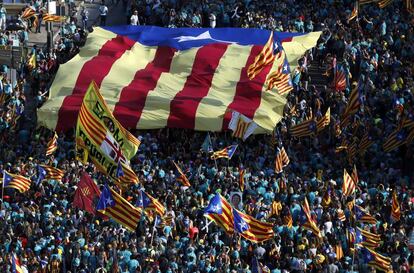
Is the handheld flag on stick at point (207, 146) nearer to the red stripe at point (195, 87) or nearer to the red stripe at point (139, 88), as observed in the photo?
the red stripe at point (195, 87)

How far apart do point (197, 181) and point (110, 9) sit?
16.8 metres

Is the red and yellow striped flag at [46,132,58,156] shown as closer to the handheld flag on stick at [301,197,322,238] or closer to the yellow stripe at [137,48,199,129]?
the yellow stripe at [137,48,199,129]

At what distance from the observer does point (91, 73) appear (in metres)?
62.1

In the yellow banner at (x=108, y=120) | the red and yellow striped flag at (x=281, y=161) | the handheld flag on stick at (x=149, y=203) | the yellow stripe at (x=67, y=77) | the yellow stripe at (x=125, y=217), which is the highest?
the yellow banner at (x=108, y=120)

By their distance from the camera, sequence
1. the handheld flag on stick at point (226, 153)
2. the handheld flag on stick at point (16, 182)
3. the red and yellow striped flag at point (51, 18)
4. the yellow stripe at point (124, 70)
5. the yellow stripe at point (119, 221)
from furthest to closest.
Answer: the red and yellow striped flag at point (51, 18) → the yellow stripe at point (124, 70) → the handheld flag on stick at point (226, 153) → the handheld flag on stick at point (16, 182) → the yellow stripe at point (119, 221)

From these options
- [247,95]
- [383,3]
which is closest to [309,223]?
[247,95]

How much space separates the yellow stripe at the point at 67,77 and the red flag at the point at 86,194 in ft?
33.5

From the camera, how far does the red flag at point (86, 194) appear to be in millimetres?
49219

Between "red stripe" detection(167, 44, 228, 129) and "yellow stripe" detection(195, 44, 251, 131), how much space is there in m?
0.17

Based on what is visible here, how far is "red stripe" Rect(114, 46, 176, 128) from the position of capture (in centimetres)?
5997

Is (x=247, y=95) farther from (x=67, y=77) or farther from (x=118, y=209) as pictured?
(x=118, y=209)

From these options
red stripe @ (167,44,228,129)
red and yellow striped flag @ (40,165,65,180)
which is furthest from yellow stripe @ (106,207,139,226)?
red stripe @ (167,44,228,129)

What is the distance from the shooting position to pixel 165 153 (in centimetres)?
5766

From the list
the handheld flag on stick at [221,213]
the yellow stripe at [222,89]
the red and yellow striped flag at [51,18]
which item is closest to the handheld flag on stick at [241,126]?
the yellow stripe at [222,89]
